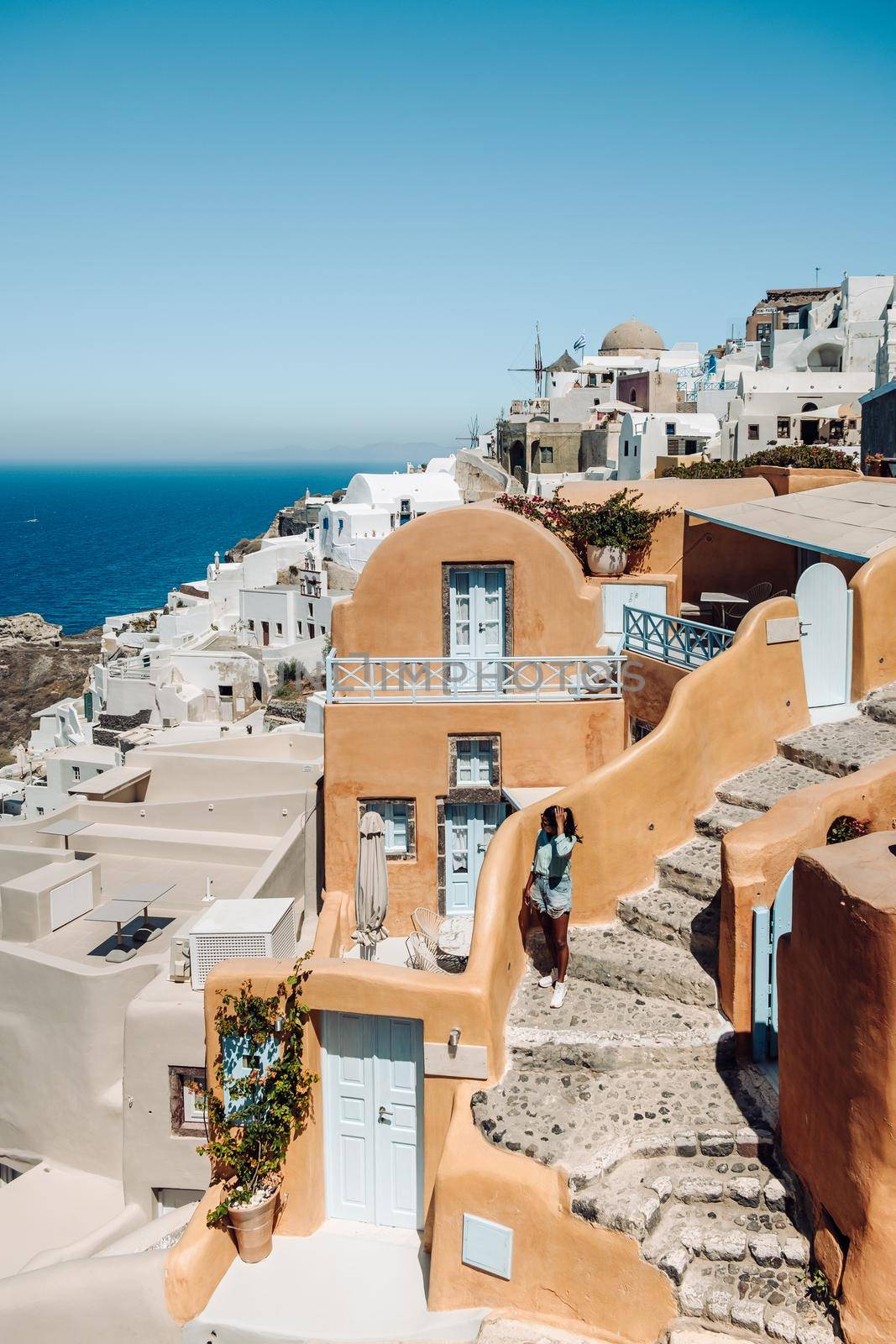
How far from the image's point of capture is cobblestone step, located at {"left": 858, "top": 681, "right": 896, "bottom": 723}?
36.6ft

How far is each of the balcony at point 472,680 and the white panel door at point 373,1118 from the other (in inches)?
241

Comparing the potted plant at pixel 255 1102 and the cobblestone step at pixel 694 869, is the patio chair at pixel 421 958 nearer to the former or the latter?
the cobblestone step at pixel 694 869

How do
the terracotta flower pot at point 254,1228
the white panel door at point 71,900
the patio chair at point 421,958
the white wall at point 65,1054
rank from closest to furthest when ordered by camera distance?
the terracotta flower pot at point 254,1228 < the patio chair at point 421,958 < the white wall at point 65,1054 < the white panel door at point 71,900

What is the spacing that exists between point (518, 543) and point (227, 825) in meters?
9.64

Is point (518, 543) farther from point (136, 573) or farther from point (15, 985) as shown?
point (136, 573)

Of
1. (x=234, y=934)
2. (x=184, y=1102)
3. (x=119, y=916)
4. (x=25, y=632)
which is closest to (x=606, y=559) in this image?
(x=234, y=934)

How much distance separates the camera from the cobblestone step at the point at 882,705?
36.6 feet

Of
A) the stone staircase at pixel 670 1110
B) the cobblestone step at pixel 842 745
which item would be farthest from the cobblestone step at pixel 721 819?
the cobblestone step at pixel 842 745

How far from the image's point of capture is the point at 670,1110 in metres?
7.28

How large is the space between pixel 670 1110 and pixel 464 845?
24.3ft

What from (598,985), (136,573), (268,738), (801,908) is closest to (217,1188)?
(598,985)

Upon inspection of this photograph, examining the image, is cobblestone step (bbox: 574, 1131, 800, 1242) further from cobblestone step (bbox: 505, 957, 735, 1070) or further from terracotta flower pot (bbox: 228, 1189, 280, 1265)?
terracotta flower pot (bbox: 228, 1189, 280, 1265)

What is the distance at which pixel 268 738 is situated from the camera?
80.3 feet

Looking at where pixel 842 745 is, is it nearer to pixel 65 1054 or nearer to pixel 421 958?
pixel 421 958
